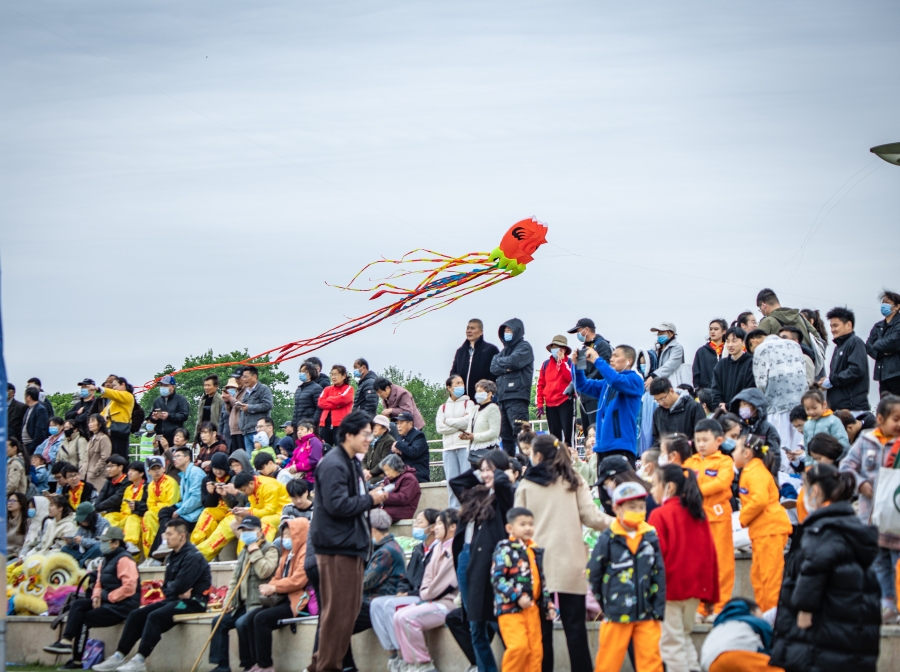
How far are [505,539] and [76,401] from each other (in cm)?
1065

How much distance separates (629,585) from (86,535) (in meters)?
8.03

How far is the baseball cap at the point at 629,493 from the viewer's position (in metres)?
6.73

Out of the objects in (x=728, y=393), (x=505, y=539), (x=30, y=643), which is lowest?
(x=30, y=643)

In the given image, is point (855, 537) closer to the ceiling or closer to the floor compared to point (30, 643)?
closer to the ceiling

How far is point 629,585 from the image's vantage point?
661 centimetres

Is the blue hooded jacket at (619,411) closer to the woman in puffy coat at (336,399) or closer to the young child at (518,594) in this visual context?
the young child at (518,594)

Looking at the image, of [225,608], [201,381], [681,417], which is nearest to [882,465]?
[681,417]

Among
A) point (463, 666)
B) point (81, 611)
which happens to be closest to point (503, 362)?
point (463, 666)

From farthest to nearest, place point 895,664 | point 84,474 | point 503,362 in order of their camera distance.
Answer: point 84,474
point 503,362
point 895,664

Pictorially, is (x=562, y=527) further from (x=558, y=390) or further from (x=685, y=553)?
(x=558, y=390)

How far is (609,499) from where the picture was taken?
8891mm

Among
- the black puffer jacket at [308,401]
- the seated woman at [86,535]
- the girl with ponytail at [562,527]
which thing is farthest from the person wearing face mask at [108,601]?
the girl with ponytail at [562,527]

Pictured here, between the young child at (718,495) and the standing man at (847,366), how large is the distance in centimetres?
298

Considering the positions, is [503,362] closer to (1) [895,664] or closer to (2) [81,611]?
(2) [81,611]
